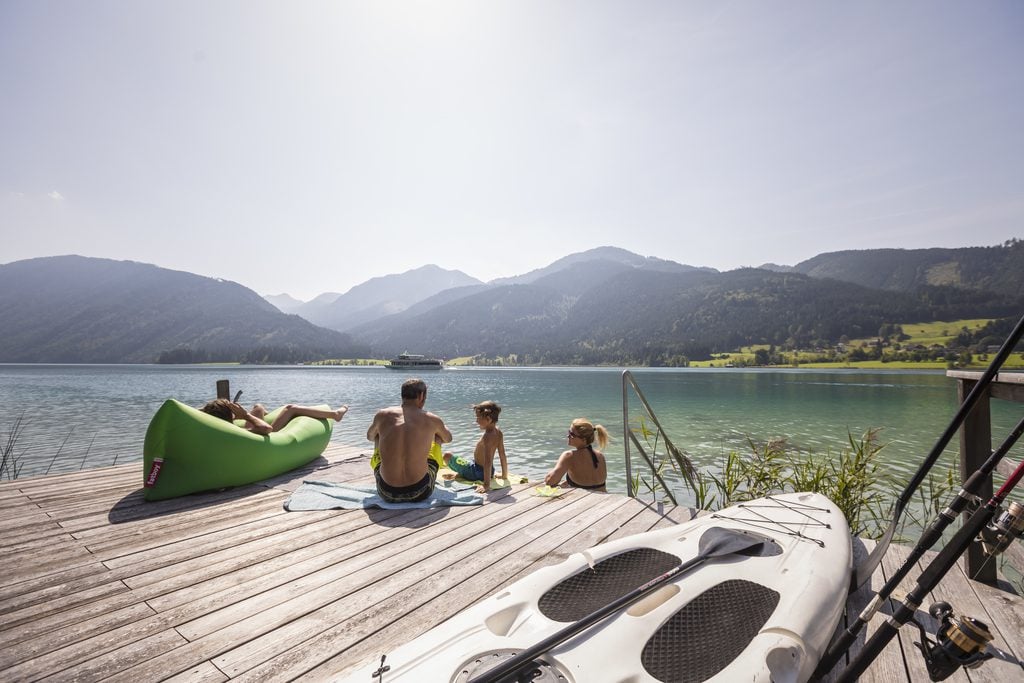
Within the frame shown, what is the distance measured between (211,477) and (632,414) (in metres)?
26.2

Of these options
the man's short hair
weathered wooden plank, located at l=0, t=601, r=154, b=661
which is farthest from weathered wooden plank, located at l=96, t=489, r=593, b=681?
the man's short hair

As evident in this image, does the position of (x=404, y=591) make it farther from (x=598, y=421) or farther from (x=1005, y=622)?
(x=598, y=421)

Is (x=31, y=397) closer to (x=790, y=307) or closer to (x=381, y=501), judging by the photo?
(x=381, y=501)

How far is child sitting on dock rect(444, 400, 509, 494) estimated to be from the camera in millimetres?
5770

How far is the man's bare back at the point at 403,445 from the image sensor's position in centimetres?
495

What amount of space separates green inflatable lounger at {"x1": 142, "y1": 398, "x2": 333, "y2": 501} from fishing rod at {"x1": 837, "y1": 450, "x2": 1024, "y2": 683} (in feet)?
20.2

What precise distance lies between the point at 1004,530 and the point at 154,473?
695cm

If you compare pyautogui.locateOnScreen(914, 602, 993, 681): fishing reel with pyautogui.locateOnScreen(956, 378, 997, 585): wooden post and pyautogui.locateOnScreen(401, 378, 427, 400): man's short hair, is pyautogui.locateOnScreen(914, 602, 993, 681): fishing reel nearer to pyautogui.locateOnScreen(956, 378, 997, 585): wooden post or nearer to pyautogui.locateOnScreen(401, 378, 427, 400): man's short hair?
pyautogui.locateOnScreen(956, 378, 997, 585): wooden post

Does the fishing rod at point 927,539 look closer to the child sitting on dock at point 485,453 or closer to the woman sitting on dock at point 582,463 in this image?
the woman sitting on dock at point 582,463

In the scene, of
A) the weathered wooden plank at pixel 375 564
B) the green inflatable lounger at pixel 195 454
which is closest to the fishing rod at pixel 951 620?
the weathered wooden plank at pixel 375 564

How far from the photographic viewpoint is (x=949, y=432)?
228 centimetres

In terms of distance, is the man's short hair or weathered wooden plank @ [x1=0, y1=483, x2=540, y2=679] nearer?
weathered wooden plank @ [x1=0, y1=483, x2=540, y2=679]

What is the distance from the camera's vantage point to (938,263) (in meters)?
181

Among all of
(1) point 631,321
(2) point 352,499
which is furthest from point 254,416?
(1) point 631,321
